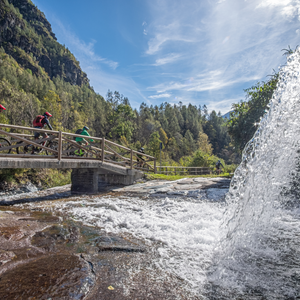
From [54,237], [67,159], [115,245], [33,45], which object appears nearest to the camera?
[115,245]

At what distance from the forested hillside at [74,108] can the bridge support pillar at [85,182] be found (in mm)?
9219

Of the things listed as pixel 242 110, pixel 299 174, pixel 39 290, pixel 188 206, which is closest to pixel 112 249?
pixel 39 290

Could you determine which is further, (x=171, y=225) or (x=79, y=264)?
(x=171, y=225)

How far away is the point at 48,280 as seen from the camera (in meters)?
2.28

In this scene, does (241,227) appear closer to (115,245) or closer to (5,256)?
(115,245)

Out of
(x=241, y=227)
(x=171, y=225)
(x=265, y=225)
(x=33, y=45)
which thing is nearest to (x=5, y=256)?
(x=171, y=225)

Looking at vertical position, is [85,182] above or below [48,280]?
above

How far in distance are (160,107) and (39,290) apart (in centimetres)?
13266

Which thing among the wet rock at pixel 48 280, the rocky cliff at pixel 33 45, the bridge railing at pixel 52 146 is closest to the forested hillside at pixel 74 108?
the rocky cliff at pixel 33 45

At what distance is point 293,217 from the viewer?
516 cm

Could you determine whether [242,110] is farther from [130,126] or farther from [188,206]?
[130,126]

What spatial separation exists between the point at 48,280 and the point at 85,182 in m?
7.45

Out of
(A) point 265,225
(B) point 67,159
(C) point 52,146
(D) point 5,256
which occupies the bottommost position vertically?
(A) point 265,225

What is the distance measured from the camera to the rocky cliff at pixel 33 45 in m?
104
